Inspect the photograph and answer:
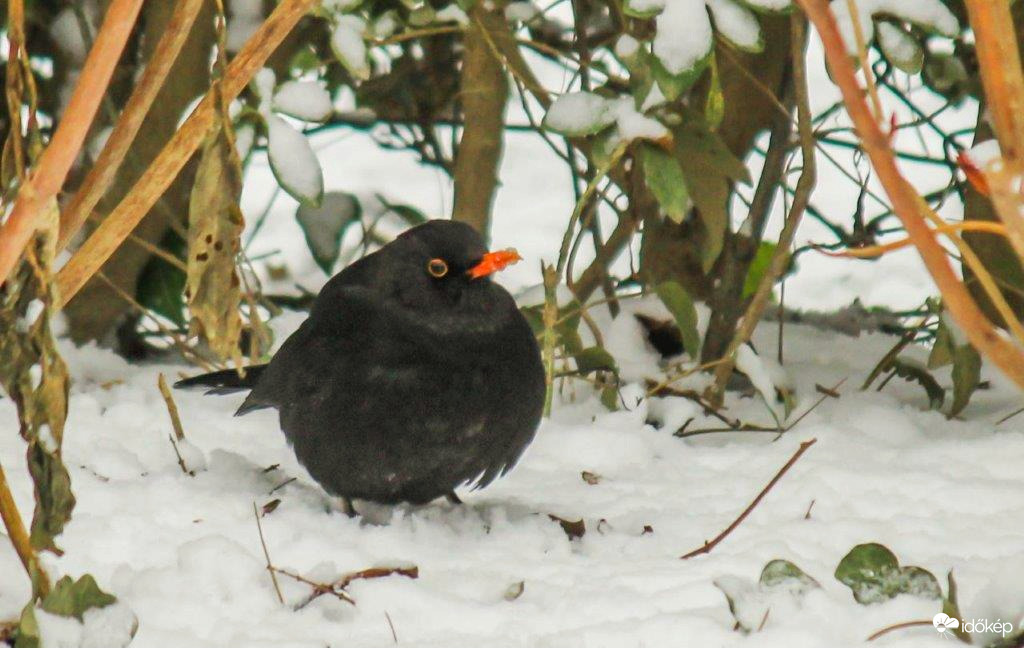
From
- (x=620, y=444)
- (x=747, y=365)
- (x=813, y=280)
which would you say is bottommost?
(x=813, y=280)

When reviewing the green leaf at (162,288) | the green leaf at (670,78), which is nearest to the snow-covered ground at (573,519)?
the green leaf at (162,288)

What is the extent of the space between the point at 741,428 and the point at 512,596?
43.3 inches

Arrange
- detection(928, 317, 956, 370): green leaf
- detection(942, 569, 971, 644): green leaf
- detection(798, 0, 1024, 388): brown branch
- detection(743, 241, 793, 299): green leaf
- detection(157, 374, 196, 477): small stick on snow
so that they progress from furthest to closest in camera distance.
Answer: detection(743, 241, 793, 299): green leaf, detection(928, 317, 956, 370): green leaf, detection(157, 374, 196, 477): small stick on snow, detection(942, 569, 971, 644): green leaf, detection(798, 0, 1024, 388): brown branch

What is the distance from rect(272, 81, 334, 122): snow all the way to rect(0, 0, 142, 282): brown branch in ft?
3.23

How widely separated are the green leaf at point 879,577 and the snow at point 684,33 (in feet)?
2.82

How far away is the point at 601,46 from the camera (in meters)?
3.95

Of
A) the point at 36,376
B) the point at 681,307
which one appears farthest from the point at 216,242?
the point at 681,307

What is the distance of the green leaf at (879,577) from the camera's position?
2.08 meters

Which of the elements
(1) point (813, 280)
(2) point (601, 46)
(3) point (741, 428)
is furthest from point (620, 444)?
(1) point (813, 280)

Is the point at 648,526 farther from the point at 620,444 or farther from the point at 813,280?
the point at 813,280

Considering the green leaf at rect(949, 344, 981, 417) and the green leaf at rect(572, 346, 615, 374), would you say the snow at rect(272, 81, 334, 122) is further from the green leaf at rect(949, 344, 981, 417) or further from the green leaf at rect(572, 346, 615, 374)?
the green leaf at rect(949, 344, 981, 417)

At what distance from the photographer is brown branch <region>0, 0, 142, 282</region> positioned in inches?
66.6

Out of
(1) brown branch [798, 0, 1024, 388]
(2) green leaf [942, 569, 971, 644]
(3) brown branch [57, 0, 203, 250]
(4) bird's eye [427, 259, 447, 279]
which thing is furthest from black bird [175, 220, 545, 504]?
(1) brown branch [798, 0, 1024, 388]

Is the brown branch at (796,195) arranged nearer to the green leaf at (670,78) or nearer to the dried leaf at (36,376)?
the green leaf at (670,78)
